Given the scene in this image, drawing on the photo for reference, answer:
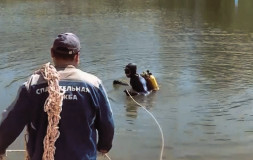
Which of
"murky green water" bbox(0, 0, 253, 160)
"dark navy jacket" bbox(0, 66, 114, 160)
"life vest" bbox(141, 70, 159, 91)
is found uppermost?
"dark navy jacket" bbox(0, 66, 114, 160)

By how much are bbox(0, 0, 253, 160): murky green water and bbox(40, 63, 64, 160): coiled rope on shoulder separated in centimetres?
453

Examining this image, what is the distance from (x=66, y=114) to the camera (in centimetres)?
351

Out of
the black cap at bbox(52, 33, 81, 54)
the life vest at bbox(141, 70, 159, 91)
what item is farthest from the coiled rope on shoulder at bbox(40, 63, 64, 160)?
the life vest at bbox(141, 70, 159, 91)

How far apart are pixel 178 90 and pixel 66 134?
29.8ft

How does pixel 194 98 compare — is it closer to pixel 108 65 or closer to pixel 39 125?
pixel 108 65

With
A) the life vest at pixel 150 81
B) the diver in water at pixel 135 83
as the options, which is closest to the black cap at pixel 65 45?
the diver in water at pixel 135 83

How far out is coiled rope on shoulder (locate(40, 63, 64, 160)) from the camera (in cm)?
339

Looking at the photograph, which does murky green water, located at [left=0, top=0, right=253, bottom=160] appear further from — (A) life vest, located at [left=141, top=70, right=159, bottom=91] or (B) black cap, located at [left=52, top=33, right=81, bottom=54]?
(B) black cap, located at [left=52, top=33, right=81, bottom=54]

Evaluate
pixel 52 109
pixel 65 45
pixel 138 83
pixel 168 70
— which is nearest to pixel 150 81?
pixel 138 83

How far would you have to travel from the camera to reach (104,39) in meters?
21.9

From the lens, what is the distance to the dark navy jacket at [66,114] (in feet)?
11.4

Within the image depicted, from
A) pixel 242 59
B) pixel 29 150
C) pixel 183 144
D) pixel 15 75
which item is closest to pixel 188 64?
pixel 242 59

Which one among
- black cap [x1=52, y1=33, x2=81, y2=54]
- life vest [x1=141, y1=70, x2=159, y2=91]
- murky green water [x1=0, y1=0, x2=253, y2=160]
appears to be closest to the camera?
black cap [x1=52, y1=33, x2=81, y2=54]

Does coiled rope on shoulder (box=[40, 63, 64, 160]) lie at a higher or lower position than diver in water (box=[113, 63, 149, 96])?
higher
